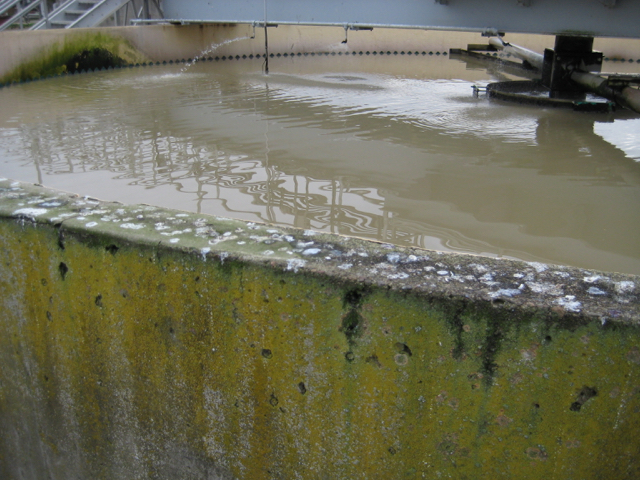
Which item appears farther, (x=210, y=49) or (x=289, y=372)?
(x=210, y=49)

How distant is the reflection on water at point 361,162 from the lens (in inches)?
120

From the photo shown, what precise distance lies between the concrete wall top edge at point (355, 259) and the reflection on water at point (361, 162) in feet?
4.56

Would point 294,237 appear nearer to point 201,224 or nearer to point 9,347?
point 201,224

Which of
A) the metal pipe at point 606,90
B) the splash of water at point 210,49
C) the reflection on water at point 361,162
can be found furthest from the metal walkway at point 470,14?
the splash of water at point 210,49

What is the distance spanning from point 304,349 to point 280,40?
12.6m

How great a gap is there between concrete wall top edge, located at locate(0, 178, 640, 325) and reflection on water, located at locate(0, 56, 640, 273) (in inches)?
54.8

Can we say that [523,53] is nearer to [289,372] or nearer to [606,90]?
[606,90]

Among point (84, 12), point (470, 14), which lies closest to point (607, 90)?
point (470, 14)

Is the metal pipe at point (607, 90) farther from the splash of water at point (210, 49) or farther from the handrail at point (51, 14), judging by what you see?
the handrail at point (51, 14)

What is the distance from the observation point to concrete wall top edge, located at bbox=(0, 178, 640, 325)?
4.17 feet

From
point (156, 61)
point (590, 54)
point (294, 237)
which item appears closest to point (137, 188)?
point (294, 237)

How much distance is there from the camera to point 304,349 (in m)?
1.47

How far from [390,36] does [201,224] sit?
1338cm

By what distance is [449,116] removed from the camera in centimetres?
597
